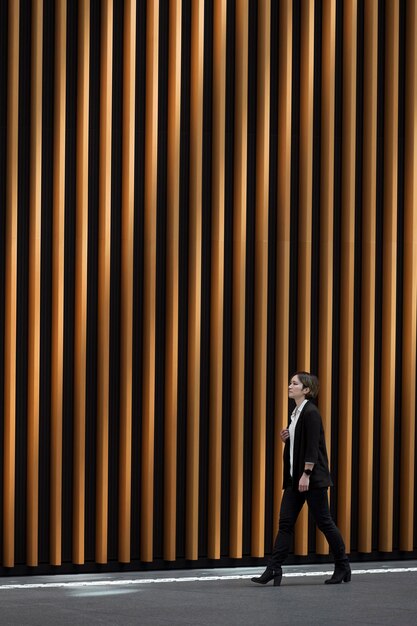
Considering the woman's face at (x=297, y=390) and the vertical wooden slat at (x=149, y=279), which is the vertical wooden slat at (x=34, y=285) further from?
the woman's face at (x=297, y=390)

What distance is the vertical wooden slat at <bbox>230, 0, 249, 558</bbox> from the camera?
508 inches

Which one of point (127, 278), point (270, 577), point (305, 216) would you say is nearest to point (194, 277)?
point (127, 278)

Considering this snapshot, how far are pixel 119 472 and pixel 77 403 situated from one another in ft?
2.33

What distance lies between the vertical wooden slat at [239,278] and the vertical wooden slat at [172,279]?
56 centimetres

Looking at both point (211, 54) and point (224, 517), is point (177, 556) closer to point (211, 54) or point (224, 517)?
point (224, 517)

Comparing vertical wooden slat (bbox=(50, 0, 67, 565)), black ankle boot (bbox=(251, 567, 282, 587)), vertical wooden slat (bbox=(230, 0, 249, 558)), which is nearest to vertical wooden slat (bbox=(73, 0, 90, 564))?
vertical wooden slat (bbox=(50, 0, 67, 565))

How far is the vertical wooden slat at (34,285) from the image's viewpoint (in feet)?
39.6

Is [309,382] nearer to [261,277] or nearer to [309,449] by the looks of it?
[309,449]

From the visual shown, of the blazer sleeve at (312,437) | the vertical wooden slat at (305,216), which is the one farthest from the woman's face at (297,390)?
the vertical wooden slat at (305,216)

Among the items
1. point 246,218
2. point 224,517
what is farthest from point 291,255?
point 224,517

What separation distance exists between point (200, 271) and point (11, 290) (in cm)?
170

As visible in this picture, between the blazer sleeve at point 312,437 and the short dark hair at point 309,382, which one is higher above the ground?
the short dark hair at point 309,382

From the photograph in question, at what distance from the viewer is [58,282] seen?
480 inches

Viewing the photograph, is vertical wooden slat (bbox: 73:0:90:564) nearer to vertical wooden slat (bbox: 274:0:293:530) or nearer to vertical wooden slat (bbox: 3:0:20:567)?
vertical wooden slat (bbox: 3:0:20:567)
